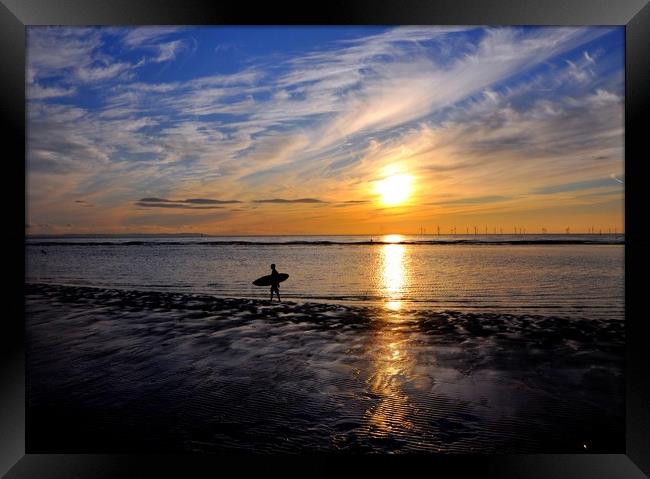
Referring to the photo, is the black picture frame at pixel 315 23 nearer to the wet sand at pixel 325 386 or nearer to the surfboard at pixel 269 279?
the wet sand at pixel 325 386

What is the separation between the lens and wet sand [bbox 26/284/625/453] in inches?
178

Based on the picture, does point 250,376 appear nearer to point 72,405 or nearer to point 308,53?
point 72,405

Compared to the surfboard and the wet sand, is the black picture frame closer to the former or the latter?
the wet sand

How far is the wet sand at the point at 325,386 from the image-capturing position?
4527mm

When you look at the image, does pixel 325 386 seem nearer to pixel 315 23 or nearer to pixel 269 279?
pixel 315 23

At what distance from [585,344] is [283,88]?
9.59 m

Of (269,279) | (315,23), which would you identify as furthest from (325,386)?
(269,279)

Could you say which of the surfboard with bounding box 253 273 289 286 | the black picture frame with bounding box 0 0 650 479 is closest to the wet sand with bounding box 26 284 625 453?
the black picture frame with bounding box 0 0 650 479

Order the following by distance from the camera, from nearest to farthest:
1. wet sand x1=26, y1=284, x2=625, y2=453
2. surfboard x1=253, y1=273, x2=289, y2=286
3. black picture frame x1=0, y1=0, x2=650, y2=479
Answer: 1. black picture frame x1=0, y1=0, x2=650, y2=479
2. wet sand x1=26, y1=284, x2=625, y2=453
3. surfboard x1=253, y1=273, x2=289, y2=286

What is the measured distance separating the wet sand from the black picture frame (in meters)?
0.20

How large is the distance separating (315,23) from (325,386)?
4.59m

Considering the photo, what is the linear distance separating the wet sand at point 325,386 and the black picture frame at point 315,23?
8.0 inches
